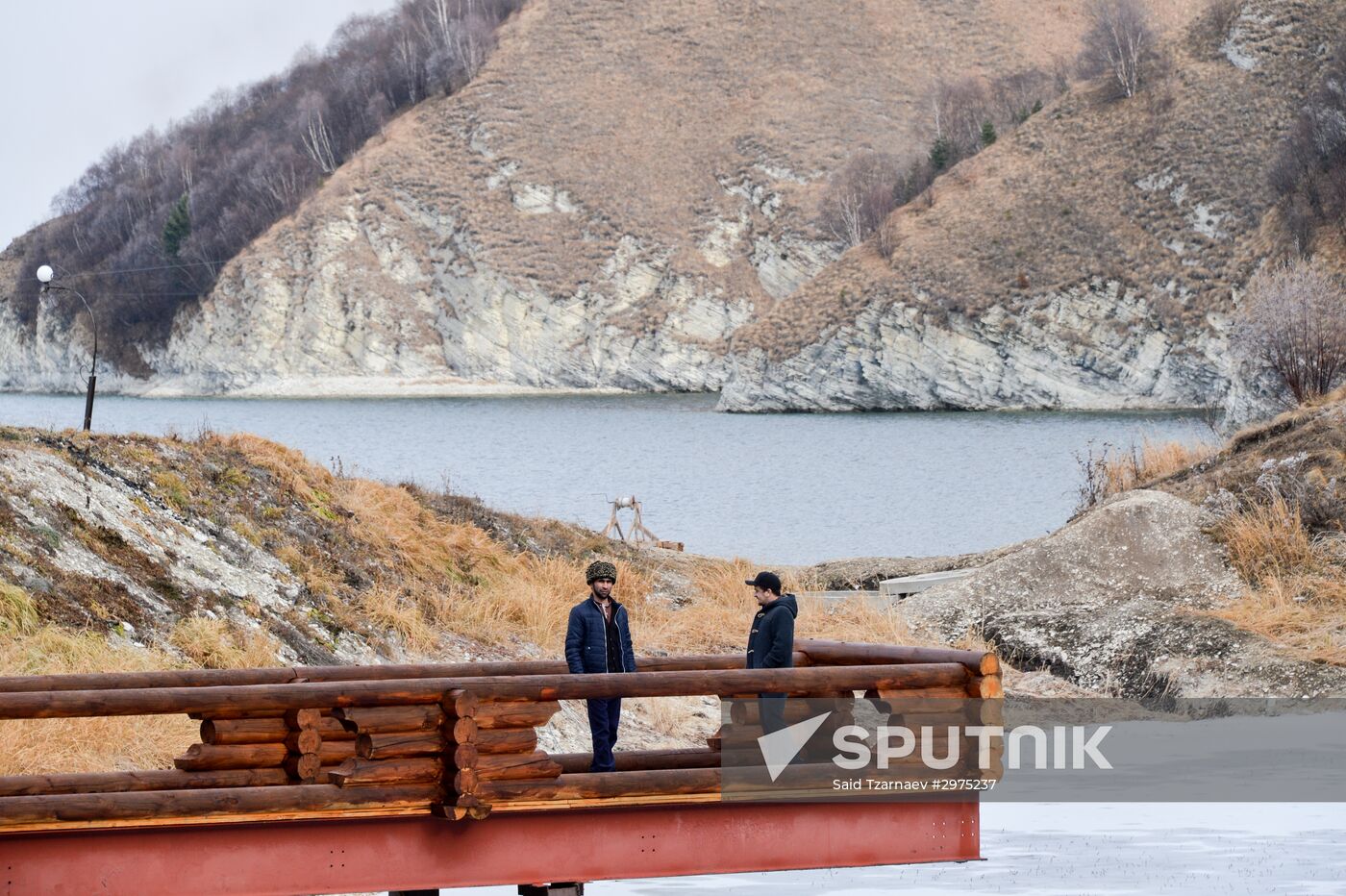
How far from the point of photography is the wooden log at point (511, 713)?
8.47 meters

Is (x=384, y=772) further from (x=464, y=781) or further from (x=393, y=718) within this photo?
(x=464, y=781)

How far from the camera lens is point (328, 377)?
126 m

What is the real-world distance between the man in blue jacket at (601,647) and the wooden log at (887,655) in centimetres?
130

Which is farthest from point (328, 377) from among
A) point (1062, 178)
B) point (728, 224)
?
point (1062, 178)

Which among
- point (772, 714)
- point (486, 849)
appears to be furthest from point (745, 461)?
point (486, 849)

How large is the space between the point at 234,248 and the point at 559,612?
127273 millimetres

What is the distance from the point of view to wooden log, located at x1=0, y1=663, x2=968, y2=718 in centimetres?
823

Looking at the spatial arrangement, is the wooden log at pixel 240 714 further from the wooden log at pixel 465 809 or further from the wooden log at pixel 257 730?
the wooden log at pixel 465 809

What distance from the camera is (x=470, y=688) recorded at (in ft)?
27.6

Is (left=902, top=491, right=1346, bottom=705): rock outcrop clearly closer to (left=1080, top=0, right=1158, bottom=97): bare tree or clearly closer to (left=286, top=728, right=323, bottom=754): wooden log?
(left=286, top=728, right=323, bottom=754): wooden log

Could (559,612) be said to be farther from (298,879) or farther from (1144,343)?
(1144,343)

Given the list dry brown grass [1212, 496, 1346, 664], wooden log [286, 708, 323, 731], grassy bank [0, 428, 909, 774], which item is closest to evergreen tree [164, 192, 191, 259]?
grassy bank [0, 428, 909, 774]

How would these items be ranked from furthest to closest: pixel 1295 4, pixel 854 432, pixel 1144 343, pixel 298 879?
pixel 1295 4
pixel 1144 343
pixel 854 432
pixel 298 879

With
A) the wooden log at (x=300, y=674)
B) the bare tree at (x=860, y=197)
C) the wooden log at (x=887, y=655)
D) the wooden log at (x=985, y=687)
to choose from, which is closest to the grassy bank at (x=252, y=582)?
the wooden log at (x=300, y=674)
